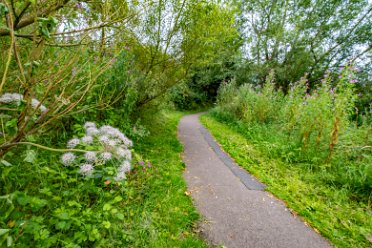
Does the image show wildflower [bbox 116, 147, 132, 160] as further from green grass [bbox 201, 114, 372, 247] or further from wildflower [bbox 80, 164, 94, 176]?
green grass [bbox 201, 114, 372, 247]

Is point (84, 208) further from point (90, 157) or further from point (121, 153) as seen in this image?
point (121, 153)

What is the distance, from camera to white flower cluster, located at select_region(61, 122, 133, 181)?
1.88 meters

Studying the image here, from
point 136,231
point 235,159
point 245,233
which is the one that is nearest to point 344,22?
point 235,159

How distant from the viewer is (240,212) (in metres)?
2.66

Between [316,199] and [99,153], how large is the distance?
11.7ft

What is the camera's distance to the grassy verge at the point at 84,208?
1.46 meters

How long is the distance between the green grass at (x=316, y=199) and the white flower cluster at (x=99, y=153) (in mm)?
2641

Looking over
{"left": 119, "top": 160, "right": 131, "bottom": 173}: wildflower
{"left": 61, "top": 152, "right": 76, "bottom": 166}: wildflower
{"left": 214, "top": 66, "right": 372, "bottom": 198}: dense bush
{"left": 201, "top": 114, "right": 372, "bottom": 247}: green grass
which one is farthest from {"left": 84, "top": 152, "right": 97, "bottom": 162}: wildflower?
{"left": 214, "top": 66, "right": 372, "bottom": 198}: dense bush

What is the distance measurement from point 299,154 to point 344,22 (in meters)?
14.8

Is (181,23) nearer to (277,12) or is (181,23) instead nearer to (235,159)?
(235,159)

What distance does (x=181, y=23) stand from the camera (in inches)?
164

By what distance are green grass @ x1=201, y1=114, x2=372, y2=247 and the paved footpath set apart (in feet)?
0.68

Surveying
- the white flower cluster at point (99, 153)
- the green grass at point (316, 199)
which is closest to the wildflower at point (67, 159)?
the white flower cluster at point (99, 153)

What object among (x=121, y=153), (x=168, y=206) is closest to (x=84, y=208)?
(x=121, y=153)
